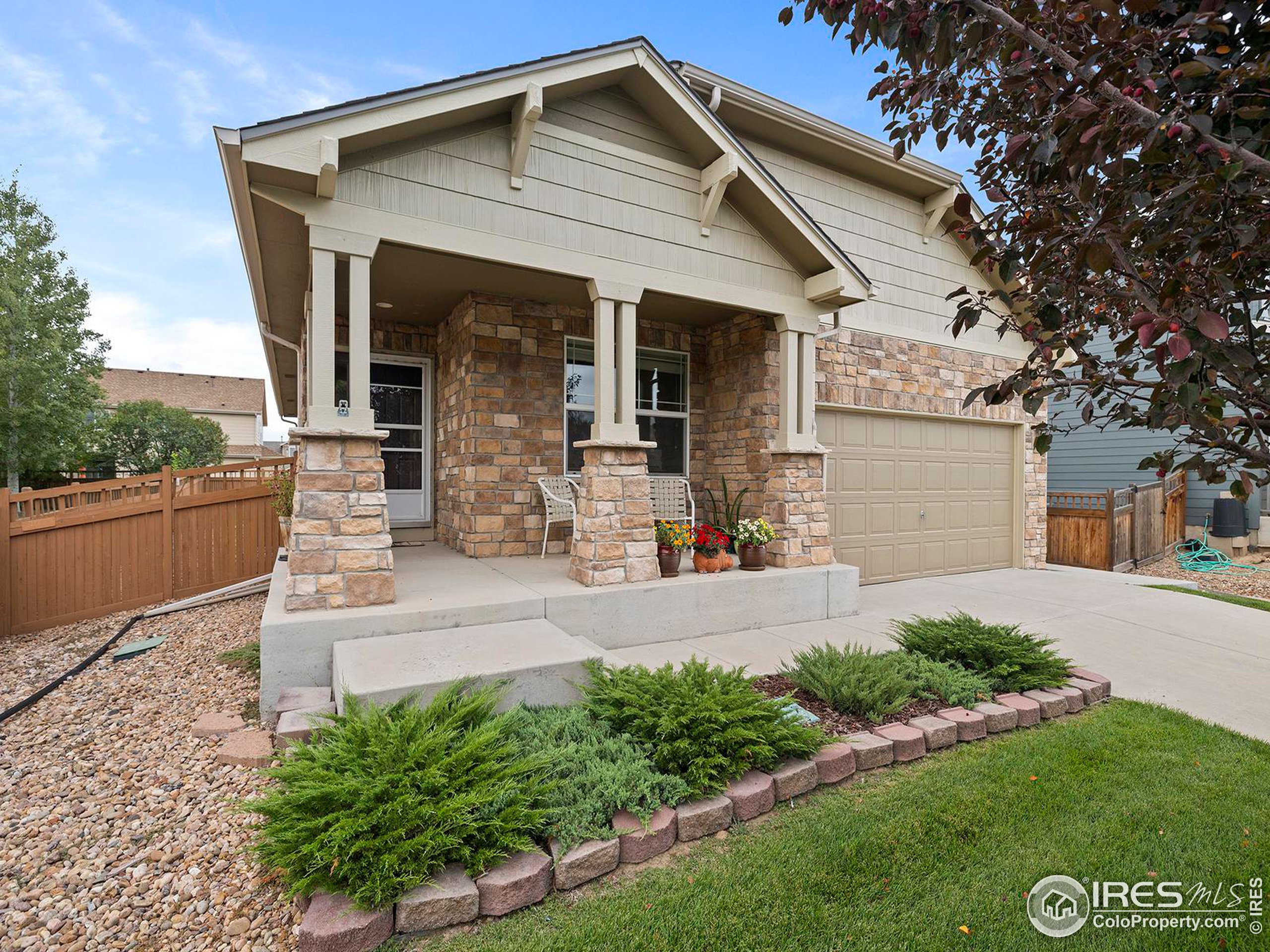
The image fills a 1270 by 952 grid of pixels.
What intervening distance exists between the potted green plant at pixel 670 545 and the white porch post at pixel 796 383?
141cm

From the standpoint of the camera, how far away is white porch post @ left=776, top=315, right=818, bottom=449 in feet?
19.6

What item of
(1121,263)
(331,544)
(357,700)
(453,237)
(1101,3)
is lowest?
(357,700)

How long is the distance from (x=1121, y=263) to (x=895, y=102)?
955mm

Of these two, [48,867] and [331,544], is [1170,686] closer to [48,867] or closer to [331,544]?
[331,544]

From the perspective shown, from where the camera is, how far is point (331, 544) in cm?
392

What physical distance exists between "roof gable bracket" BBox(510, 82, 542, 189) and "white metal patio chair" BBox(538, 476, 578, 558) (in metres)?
2.80

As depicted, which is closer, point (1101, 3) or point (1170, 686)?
point (1101, 3)

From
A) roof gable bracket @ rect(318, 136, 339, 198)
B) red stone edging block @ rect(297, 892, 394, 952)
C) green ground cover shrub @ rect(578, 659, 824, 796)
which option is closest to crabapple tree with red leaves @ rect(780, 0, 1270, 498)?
green ground cover shrub @ rect(578, 659, 824, 796)

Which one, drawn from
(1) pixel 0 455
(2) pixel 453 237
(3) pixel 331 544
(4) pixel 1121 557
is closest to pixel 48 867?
(3) pixel 331 544

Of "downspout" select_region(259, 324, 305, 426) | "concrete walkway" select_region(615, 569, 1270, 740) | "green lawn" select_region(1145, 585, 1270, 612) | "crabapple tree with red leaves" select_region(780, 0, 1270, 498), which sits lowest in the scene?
"green lawn" select_region(1145, 585, 1270, 612)

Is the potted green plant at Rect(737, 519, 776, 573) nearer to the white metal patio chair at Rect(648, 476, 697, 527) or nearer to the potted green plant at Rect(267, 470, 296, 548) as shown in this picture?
the white metal patio chair at Rect(648, 476, 697, 527)

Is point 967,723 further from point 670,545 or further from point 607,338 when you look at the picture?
point 607,338

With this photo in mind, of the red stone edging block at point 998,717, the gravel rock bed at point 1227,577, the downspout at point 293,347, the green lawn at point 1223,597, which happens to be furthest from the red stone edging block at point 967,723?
the downspout at point 293,347

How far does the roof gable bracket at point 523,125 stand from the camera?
443 cm
